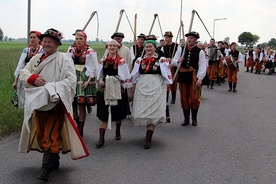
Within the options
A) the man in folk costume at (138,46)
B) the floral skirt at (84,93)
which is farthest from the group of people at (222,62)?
the floral skirt at (84,93)

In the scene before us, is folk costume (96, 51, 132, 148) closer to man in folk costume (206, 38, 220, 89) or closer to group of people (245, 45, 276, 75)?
man in folk costume (206, 38, 220, 89)

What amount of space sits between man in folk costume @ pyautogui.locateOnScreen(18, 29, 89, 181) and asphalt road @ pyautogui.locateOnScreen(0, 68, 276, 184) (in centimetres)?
41

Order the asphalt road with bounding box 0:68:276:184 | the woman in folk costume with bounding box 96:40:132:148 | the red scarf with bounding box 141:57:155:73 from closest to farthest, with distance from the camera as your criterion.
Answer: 1. the asphalt road with bounding box 0:68:276:184
2. the woman in folk costume with bounding box 96:40:132:148
3. the red scarf with bounding box 141:57:155:73

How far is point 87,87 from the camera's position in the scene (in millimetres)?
7121

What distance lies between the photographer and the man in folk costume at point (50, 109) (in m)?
4.82

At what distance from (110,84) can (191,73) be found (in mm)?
2394

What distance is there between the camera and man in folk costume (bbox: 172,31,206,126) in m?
8.47

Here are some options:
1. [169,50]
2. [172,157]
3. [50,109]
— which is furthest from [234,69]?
[50,109]

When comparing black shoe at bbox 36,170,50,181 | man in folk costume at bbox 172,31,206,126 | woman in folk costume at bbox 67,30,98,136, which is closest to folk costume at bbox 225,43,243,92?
man in folk costume at bbox 172,31,206,126

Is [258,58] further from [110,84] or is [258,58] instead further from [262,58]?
[110,84]

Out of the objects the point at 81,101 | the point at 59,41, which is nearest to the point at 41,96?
the point at 59,41

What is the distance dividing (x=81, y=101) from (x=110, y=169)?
Result: 1812 millimetres

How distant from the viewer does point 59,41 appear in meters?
5.05

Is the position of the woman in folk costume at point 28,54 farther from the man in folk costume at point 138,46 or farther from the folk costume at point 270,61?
the folk costume at point 270,61
